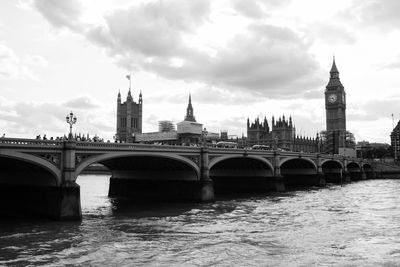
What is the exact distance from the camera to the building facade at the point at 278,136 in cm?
18438

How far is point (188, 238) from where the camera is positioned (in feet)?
82.8

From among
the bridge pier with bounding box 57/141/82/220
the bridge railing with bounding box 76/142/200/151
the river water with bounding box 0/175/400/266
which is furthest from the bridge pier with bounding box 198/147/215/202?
the bridge pier with bounding box 57/141/82/220

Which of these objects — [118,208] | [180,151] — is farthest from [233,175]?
[118,208]

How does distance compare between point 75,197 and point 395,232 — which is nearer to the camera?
point 395,232

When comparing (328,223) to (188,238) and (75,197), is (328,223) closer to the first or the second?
(188,238)

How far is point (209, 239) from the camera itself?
2492 centimetres

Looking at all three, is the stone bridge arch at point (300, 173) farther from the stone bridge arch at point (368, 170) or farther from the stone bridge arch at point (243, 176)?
the stone bridge arch at point (368, 170)

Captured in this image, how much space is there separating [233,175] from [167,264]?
165ft

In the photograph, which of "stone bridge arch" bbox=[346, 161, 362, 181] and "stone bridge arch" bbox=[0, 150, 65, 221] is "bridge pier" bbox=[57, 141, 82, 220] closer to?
"stone bridge arch" bbox=[0, 150, 65, 221]

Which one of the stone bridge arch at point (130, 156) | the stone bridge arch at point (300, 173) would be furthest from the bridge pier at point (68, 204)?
the stone bridge arch at point (300, 173)

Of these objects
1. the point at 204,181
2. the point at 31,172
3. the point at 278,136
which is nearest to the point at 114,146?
the point at 31,172

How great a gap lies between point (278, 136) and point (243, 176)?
12165cm

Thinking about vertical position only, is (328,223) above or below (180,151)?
below

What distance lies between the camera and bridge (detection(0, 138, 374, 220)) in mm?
31328
